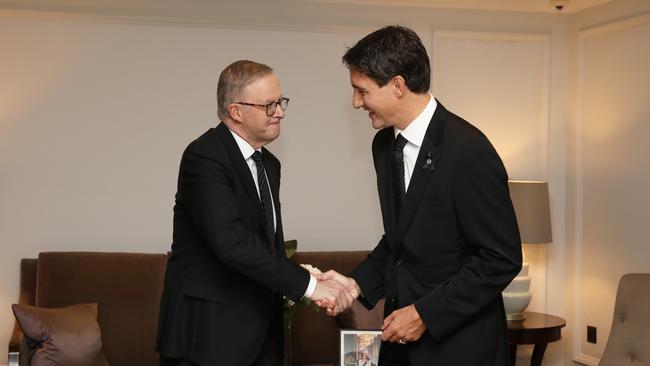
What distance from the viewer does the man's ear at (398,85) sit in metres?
2.73

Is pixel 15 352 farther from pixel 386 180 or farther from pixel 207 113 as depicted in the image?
pixel 386 180

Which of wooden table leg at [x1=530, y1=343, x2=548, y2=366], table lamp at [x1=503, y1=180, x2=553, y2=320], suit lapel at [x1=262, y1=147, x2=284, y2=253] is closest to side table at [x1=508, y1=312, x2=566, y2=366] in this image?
wooden table leg at [x1=530, y1=343, x2=548, y2=366]

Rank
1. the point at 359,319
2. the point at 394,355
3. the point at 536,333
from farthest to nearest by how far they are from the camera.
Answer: the point at 536,333
the point at 359,319
the point at 394,355

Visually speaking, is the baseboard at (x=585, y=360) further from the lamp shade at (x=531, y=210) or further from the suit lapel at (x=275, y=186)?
the suit lapel at (x=275, y=186)

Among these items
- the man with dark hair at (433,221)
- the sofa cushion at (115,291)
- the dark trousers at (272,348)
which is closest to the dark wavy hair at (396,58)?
the man with dark hair at (433,221)

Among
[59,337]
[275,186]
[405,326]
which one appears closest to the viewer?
[405,326]

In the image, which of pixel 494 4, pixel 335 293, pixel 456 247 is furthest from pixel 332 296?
pixel 494 4

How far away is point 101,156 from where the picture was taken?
212 inches

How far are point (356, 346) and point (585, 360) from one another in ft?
7.36

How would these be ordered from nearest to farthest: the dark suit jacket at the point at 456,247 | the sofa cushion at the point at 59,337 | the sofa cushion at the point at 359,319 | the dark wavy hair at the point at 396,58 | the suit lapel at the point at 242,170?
1. the dark suit jacket at the point at 456,247
2. the dark wavy hair at the point at 396,58
3. the suit lapel at the point at 242,170
4. the sofa cushion at the point at 59,337
5. the sofa cushion at the point at 359,319

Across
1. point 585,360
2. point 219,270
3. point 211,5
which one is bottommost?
point 585,360

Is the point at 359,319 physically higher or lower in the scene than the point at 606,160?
lower

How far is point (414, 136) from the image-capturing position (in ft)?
9.04

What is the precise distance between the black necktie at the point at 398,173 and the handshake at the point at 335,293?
19.3 inches
